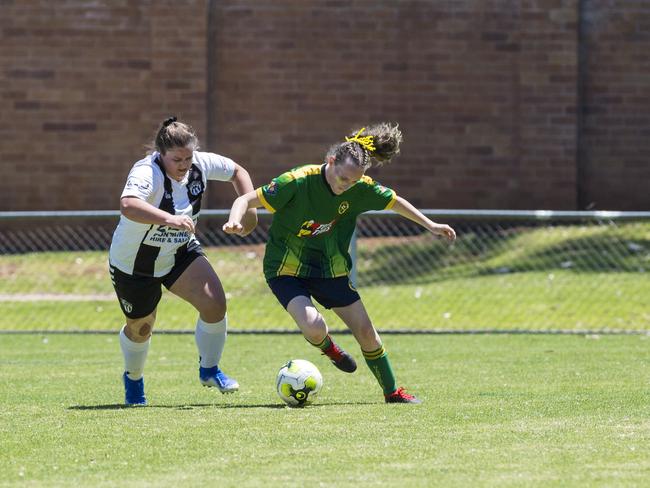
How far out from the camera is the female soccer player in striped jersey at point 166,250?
7621 millimetres

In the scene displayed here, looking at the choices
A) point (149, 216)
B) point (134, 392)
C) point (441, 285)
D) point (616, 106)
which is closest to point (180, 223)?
point (149, 216)

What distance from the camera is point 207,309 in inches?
319

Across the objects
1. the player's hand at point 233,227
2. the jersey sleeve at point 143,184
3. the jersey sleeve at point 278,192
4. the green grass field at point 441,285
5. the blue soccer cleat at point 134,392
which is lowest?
the green grass field at point 441,285

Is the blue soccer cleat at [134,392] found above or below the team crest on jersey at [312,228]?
below

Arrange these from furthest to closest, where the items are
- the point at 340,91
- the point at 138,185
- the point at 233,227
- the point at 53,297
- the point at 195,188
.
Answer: the point at 340,91 → the point at 53,297 → the point at 195,188 → the point at 138,185 → the point at 233,227

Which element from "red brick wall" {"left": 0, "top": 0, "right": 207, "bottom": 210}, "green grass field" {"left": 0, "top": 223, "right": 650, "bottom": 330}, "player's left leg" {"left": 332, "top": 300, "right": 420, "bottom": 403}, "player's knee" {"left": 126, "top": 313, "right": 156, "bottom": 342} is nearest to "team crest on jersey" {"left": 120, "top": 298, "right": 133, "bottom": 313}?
"player's knee" {"left": 126, "top": 313, "right": 156, "bottom": 342}

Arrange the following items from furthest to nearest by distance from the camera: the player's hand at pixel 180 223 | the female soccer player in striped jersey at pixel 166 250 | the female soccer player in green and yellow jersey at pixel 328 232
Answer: the female soccer player in green and yellow jersey at pixel 328 232 → the female soccer player in striped jersey at pixel 166 250 → the player's hand at pixel 180 223

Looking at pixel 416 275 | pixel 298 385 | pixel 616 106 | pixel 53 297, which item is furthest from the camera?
pixel 616 106

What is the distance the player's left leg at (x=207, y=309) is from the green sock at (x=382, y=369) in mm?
906

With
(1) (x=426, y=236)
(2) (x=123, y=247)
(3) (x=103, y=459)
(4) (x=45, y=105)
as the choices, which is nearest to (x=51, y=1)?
(4) (x=45, y=105)

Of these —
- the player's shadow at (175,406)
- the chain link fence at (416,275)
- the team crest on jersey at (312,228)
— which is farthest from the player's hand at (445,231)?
the chain link fence at (416,275)

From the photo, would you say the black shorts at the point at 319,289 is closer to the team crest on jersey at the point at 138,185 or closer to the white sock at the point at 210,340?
the white sock at the point at 210,340

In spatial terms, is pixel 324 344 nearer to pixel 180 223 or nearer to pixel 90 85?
pixel 180 223

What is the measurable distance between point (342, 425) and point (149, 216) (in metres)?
1.63
